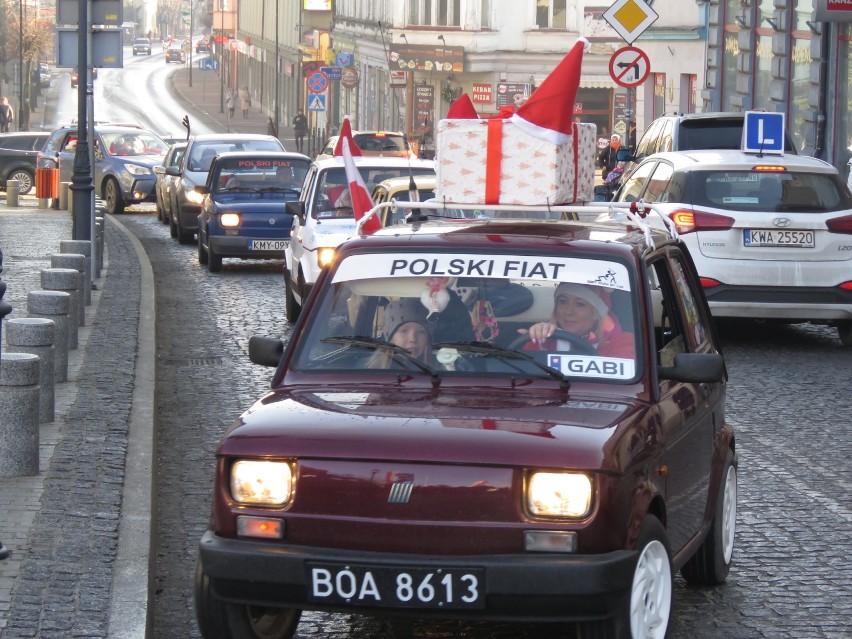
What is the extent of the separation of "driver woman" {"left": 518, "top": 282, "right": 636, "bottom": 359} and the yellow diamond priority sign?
723 inches

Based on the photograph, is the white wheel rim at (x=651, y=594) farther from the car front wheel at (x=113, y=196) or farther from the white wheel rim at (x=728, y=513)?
the car front wheel at (x=113, y=196)

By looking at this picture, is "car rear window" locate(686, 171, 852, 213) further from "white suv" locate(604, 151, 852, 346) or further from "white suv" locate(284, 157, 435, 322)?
"white suv" locate(284, 157, 435, 322)

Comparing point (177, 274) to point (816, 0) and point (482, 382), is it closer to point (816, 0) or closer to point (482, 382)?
point (816, 0)

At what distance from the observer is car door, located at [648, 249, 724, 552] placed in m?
5.81

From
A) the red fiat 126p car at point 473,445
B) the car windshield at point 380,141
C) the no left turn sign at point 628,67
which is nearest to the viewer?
the red fiat 126p car at point 473,445

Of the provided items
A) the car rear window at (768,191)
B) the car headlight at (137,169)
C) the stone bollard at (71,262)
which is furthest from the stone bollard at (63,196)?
the car rear window at (768,191)

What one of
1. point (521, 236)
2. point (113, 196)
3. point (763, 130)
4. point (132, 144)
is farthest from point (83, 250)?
point (132, 144)

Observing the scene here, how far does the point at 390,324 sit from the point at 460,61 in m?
60.6

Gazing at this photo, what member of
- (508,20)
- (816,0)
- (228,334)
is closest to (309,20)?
(508,20)

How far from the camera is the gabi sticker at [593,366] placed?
5758 mm

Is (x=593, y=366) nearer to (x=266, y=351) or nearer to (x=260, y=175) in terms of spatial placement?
(x=266, y=351)

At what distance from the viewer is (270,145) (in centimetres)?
3155

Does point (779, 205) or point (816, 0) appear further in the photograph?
point (816, 0)

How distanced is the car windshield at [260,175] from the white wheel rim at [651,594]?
17536 mm
